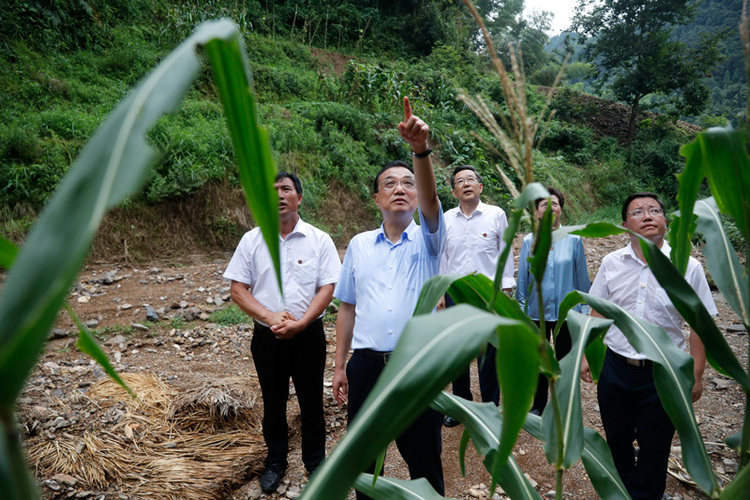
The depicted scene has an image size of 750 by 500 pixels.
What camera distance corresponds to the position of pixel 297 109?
9.38 meters

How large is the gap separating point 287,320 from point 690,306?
2.07 meters

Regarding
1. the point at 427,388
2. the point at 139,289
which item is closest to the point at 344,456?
the point at 427,388

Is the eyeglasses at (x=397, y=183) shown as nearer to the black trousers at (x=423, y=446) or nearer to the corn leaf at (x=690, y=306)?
the black trousers at (x=423, y=446)

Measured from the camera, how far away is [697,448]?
2.83 feet

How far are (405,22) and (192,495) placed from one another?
17591 millimetres

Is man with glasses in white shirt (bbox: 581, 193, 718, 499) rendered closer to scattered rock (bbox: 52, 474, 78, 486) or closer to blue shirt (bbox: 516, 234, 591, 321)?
blue shirt (bbox: 516, 234, 591, 321)

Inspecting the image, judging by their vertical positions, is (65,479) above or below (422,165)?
below

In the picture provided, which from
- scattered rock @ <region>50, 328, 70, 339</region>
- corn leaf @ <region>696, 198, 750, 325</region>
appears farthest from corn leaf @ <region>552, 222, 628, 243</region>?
scattered rock @ <region>50, 328, 70, 339</region>

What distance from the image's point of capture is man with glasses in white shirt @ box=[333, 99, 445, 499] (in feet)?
6.58

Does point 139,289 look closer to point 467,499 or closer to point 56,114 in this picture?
point 56,114

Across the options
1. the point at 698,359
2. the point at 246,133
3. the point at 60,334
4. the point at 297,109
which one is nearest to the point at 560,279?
the point at 698,359

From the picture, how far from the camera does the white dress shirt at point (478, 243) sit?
346cm

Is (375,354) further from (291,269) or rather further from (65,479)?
(65,479)

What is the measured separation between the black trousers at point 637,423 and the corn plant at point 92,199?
2.35 metres
